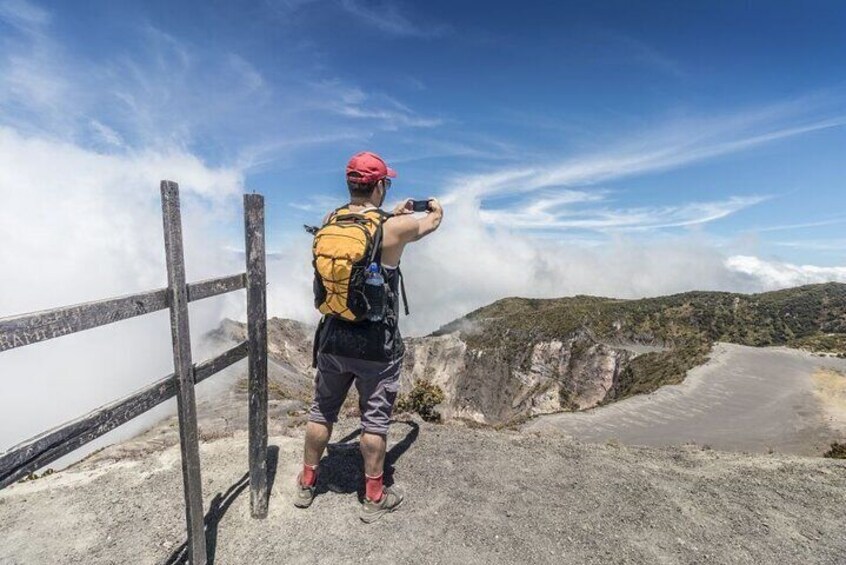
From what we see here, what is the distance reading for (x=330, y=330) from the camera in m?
4.95

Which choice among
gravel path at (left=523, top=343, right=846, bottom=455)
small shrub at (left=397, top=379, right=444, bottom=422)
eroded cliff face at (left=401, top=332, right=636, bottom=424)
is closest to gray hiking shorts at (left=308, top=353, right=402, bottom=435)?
small shrub at (left=397, top=379, right=444, bottom=422)

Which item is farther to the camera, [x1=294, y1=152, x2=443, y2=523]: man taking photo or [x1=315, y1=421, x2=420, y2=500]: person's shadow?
[x1=315, y1=421, x2=420, y2=500]: person's shadow

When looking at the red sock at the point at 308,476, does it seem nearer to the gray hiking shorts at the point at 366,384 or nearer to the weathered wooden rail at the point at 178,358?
the weathered wooden rail at the point at 178,358

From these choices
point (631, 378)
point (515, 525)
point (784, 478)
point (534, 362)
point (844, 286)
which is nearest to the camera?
point (515, 525)

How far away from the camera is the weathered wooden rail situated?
275 centimetres

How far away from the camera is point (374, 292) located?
178 inches

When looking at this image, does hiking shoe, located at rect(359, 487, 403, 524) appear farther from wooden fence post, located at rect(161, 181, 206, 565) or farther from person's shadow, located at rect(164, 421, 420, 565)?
wooden fence post, located at rect(161, 181, 206, 565)

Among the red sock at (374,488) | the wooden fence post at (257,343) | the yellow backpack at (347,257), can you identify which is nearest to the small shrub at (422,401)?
the red sock at (374,488)

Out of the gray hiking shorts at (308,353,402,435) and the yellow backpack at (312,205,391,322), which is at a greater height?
the yellow backpack at (312,205,391,322)

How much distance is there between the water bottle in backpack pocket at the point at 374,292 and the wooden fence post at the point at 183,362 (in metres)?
1.57

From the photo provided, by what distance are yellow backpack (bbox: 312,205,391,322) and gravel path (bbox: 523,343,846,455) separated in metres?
15.5

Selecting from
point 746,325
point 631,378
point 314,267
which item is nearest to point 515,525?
point 314,267

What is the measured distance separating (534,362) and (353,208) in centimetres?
7692

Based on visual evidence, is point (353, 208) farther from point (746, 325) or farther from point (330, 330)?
point (746, 325)
